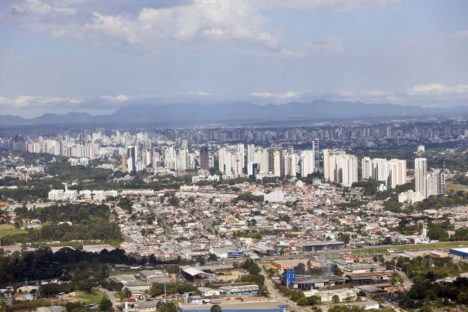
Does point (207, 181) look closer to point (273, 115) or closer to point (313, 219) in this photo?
point (313, 219)

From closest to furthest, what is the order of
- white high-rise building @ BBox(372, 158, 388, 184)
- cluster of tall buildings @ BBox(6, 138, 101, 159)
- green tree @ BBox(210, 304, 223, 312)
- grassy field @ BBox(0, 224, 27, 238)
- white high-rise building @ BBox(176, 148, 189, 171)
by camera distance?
green tree @ BBox(210, 304, 223, 312) → grassy field @ BBox(0, 224, 27, 238) → white high-rise building @ BBox(372, 158, 388, 184) → white high-rise building @ BBox(176, 148, 189, 171) → cluster of tall buildings @ BBox(6, 138, 101, 159)

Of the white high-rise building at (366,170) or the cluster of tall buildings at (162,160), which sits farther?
the cluster of tall buildings at (162,160)

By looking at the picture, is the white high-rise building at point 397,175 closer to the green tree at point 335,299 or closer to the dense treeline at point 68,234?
the dense treeline at point 68,234

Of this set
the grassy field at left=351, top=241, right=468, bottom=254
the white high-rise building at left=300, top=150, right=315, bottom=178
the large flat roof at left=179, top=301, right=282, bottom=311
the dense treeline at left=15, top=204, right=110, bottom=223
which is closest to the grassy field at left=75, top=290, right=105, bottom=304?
the large flat roof at left=179, top=301, right=282, bottom=311

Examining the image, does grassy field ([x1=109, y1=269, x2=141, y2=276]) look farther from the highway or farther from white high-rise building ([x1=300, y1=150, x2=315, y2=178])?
white high-rise building ([x1=300, y1=150, x2=315, y2=178])

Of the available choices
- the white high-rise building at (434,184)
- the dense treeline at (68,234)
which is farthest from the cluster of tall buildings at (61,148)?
the dense treeline at (68,234)

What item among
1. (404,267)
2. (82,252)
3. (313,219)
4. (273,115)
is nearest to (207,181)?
(313,219)

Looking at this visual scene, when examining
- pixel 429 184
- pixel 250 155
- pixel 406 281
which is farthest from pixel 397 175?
pixel 406 281
